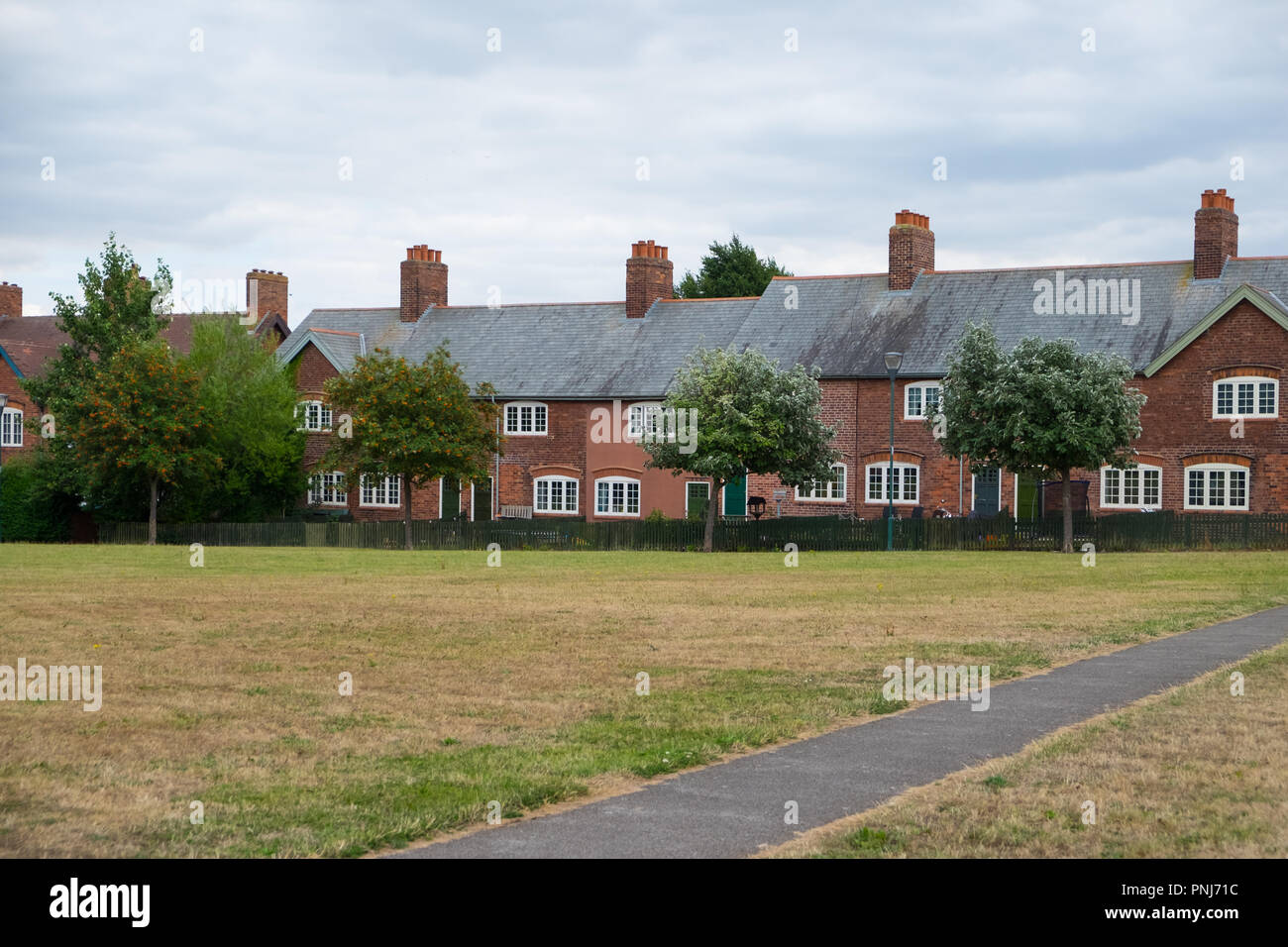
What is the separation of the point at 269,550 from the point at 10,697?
3046 centimetres

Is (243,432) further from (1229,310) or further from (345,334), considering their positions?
(1229,310)

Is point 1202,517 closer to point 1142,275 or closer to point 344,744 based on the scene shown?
point 1142,275

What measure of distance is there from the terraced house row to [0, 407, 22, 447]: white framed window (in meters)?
2.82

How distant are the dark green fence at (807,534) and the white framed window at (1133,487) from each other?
3416 mm

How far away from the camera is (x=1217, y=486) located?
4403 cm

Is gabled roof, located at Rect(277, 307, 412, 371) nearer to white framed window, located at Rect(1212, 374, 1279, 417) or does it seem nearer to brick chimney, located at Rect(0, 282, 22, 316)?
brick chimney, located at Rect(0, 282, 22, 316)

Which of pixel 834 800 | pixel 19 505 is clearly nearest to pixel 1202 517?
pixel 834 800

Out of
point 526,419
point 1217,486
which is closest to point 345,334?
point 526,419

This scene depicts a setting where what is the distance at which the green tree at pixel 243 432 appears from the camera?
5359 centimetres

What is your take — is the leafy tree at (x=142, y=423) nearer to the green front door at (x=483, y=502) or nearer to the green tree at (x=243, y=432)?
the green tree at (x=243, y=432)

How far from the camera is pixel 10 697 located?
12.1m

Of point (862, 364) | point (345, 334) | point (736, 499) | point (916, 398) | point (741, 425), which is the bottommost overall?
point (736, 499)

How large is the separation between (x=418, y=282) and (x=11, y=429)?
71.3 feet

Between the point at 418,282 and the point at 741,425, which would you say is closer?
the point at 741,425
